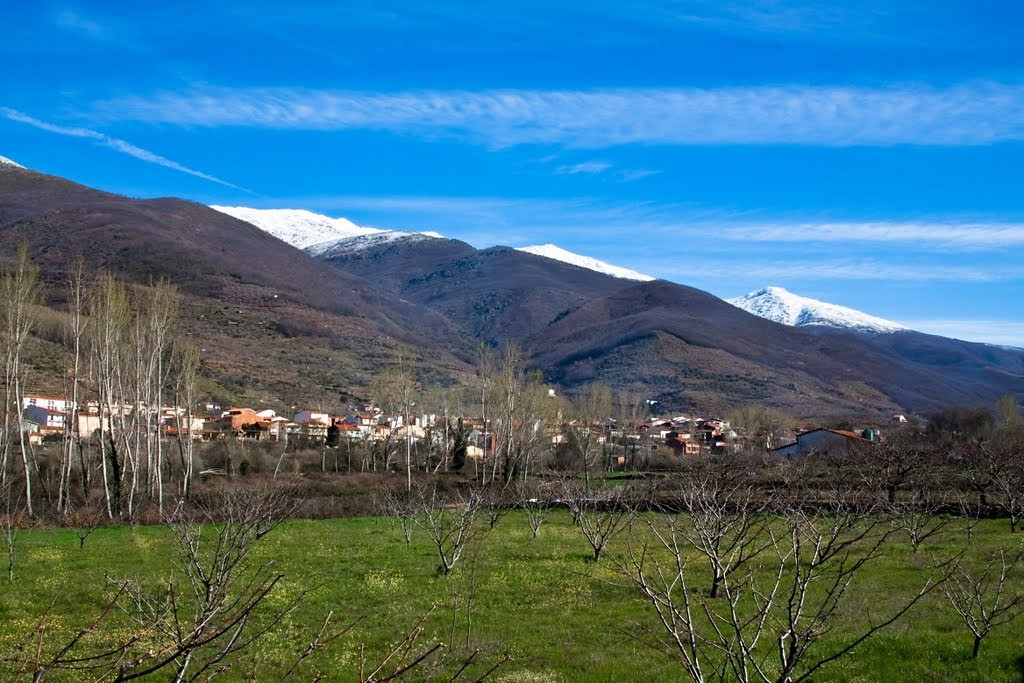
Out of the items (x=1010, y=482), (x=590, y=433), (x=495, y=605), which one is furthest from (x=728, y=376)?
(x=495, y=605)

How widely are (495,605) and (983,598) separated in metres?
9.91

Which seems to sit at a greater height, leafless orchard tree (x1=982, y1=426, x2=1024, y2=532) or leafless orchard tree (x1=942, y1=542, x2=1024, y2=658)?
leafless orchard tree (x1=982, y1=426, x2=1024, y2=532)

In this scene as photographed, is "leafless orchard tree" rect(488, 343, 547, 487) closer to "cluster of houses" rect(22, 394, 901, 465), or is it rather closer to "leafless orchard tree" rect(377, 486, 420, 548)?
"cluster of houses" rect(22, 394, 901, 465)

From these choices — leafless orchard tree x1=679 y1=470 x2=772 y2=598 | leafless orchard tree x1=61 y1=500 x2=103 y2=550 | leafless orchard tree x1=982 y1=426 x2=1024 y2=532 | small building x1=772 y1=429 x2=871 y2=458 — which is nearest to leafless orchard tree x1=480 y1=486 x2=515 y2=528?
leafless orchard tree x1=679 y1=470 x2=772 y2=598

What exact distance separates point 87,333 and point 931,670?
42.8m

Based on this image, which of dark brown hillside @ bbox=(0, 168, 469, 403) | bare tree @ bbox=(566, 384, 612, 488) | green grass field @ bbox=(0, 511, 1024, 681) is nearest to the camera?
green grass field @ bbox=(0, 511, 1024, 681)

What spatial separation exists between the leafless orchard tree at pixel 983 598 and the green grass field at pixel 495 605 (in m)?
0.32

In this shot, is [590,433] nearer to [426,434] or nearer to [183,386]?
[426,434]

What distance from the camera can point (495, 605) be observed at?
16.5m

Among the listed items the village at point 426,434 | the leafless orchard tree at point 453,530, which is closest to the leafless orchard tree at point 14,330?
the village at point 426,434

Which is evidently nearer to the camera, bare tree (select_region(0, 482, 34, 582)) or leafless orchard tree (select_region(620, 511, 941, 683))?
leafless orchard tree (select_region(620, 511, 941, 683))

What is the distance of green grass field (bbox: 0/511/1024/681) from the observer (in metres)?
11.9

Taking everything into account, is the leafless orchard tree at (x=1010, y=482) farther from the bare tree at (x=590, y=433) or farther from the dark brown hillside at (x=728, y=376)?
the dark brown hillside at (x=728, y=376)

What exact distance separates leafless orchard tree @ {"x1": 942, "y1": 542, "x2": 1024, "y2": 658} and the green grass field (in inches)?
12.8
